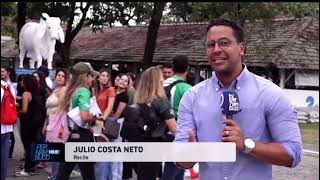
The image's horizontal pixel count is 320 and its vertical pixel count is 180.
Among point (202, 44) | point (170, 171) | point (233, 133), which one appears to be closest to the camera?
point (233, 133)

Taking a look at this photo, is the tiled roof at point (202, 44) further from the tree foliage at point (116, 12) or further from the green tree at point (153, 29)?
the tree foliage at point (116, 12)

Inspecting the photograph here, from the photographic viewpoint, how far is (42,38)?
10.3 m

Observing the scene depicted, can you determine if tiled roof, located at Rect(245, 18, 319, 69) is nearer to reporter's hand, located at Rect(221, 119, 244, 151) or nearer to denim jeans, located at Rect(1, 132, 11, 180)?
denim jeans, located at Rect(1, 132, 11, 180)

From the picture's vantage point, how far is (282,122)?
1971 millimetres

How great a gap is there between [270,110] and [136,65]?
21.2 meters

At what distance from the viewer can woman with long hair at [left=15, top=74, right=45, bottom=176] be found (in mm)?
6828

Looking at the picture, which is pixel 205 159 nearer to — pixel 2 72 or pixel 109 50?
pixel 2 72

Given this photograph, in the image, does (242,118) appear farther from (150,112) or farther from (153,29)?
(153,29)

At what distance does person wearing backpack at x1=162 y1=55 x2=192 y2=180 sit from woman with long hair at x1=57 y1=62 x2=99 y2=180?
76 centimetres

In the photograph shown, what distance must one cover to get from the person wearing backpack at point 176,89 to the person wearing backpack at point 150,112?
0.90 ft

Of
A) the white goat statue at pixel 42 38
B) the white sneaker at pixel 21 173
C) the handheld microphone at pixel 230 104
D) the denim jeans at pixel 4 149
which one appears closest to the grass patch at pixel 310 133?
the white goat statue at pixel 42 38

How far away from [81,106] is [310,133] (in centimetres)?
1111

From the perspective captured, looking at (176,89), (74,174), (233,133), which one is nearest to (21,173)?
(74,174)

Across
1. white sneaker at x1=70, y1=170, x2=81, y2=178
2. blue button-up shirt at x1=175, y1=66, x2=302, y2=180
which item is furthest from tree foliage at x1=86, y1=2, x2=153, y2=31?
blue button-up shirt at x1=175, y1=66, x2=302, y2=180
